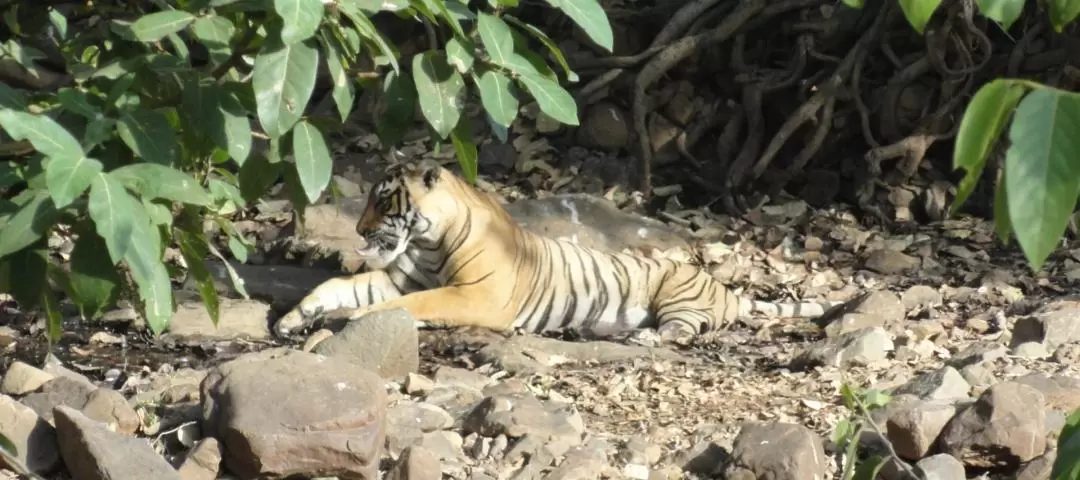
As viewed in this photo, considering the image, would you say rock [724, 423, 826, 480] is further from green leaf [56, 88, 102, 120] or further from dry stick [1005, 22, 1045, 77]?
dry stick [1005, 22, 1045, 77]

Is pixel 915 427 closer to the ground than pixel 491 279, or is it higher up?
higher up

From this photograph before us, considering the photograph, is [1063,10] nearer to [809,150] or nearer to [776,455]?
[776,455]

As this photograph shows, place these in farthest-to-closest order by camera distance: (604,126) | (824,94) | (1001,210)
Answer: (604,126), (824,94), (1001,210)

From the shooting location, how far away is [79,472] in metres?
2.86

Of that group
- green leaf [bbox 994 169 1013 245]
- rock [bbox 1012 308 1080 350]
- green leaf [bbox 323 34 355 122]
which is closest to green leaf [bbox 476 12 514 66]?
green leaf [bbox 323 34 355 122]

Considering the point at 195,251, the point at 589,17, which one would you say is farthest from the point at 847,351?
the point at 589,17

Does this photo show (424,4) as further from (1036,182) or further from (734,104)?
(734,104)

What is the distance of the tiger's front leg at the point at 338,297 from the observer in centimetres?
545

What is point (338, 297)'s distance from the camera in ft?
19.0

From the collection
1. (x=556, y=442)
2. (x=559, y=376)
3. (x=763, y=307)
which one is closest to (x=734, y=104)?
(x=763, y=307)

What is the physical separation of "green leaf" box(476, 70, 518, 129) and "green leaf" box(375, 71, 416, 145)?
0.25 m

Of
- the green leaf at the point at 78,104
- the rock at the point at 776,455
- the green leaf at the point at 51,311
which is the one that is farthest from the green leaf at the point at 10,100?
the rock at the point at 776,455

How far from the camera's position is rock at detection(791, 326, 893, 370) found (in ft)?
13.8

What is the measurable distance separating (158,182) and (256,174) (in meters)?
0.72
